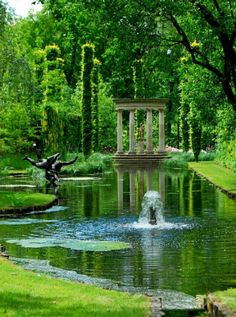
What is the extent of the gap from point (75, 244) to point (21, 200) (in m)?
7.89

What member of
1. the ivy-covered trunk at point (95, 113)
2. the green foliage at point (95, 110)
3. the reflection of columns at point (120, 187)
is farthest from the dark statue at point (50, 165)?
the ivy-covered trunk at point (95, 113)

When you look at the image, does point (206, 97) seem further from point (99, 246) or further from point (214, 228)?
point (99, 246)

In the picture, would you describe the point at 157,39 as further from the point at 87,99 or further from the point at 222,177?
the point at 87,99

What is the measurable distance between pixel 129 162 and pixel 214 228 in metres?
33.6

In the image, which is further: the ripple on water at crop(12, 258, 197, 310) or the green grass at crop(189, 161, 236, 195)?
the green grass at crop(189, 161, 236, 195)

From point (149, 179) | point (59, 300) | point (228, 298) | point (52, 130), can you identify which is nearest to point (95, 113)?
point (52, 130)

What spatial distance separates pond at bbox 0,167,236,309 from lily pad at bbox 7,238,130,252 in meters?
0.02

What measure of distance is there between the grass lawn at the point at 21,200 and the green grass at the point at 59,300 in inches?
476

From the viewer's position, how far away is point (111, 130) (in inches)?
2554

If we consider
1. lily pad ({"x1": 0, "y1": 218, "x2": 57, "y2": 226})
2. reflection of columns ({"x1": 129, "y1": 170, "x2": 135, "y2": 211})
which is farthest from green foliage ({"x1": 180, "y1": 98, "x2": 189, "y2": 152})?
lily pad ({"x1": 0, "y1": 218, "x2": 57, "y2": 226})

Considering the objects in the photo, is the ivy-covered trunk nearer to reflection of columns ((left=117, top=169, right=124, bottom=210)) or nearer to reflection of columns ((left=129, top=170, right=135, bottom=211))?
reflection of columns ((left=117, top=169, right=124, bottom=210))

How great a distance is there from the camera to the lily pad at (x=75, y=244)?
653 inches

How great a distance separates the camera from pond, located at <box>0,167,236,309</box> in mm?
13039

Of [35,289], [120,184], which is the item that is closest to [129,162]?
[120,184]
